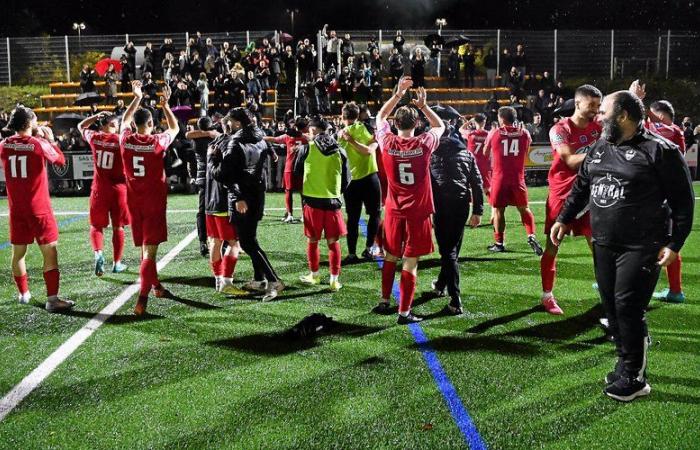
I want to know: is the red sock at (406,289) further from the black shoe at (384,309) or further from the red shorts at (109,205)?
the red shorts at (109,205)

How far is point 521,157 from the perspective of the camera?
9125 millimetres

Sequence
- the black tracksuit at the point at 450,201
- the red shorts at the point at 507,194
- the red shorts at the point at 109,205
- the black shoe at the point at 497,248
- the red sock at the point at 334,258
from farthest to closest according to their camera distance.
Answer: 1. the black shoe at the point at 497,248
2. the red shorts at the point at 507,194
3. the red shorts at the point at 109,205
4. the red sock at the point at 334,258
5. the black tracksuit at the point at 450,201

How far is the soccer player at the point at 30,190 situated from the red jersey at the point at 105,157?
85 cm

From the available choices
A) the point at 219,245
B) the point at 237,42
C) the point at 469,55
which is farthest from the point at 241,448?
the point at 237,42

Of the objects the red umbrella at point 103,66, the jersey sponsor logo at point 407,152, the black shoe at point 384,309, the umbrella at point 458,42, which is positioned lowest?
the black shoe at point 384,309

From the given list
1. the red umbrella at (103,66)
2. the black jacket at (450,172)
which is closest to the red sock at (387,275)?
the black jacket at (450,172)

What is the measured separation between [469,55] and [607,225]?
24952 millimetres

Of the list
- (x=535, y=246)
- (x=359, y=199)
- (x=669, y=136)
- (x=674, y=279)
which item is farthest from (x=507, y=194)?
(x=674, y=279)

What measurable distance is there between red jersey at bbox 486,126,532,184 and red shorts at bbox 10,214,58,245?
582 centimetres

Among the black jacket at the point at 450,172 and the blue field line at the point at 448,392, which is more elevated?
the black jacket at the point at 450,172

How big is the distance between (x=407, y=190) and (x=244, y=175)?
72.8 inches

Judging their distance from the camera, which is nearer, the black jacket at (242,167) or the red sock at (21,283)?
the black jacket at (242,167)

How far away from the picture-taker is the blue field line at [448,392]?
368cm

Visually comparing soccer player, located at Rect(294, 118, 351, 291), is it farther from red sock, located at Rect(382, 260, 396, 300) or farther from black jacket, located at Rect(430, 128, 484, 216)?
black jacket, located at Rect(430, 128, 484, 216)
